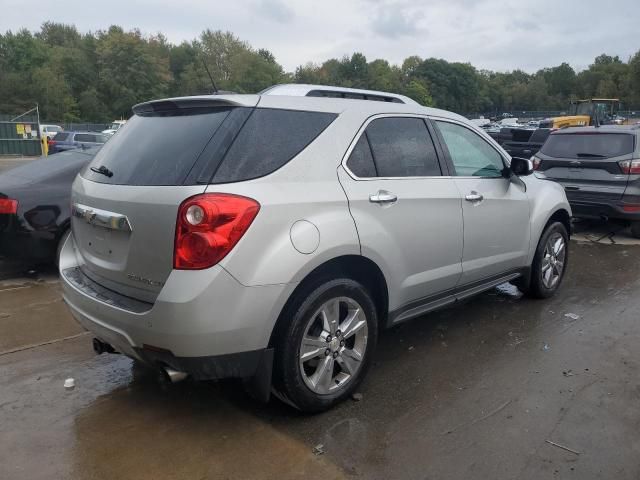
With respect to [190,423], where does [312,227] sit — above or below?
above

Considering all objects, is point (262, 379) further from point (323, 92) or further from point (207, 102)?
point (323, 92)

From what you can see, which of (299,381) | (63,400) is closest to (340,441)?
(299,381)

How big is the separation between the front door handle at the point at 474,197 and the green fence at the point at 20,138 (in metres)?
31.4

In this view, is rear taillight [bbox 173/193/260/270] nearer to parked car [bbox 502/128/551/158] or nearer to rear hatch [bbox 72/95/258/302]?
rear hatch [bbox 72/95/258/302]

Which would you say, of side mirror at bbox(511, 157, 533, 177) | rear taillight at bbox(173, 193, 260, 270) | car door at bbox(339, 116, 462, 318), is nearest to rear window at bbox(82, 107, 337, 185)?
rear taillight at bbox(173, 193, 260, 270)

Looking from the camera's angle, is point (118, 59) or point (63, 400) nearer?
point (63, 400)

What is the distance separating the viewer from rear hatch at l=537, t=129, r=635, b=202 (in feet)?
24.3

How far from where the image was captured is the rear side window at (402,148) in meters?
3.39

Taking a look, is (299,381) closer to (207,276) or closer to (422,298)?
(207,276)

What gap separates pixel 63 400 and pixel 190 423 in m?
0.87

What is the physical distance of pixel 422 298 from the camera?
3.66m

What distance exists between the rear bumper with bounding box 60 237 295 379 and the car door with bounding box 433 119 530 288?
1.79 meters

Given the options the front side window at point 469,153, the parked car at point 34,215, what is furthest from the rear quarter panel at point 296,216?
the parked car at point 34,215

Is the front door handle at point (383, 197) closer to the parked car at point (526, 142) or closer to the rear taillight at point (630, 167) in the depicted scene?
the rear taillight at point (630, 167)
